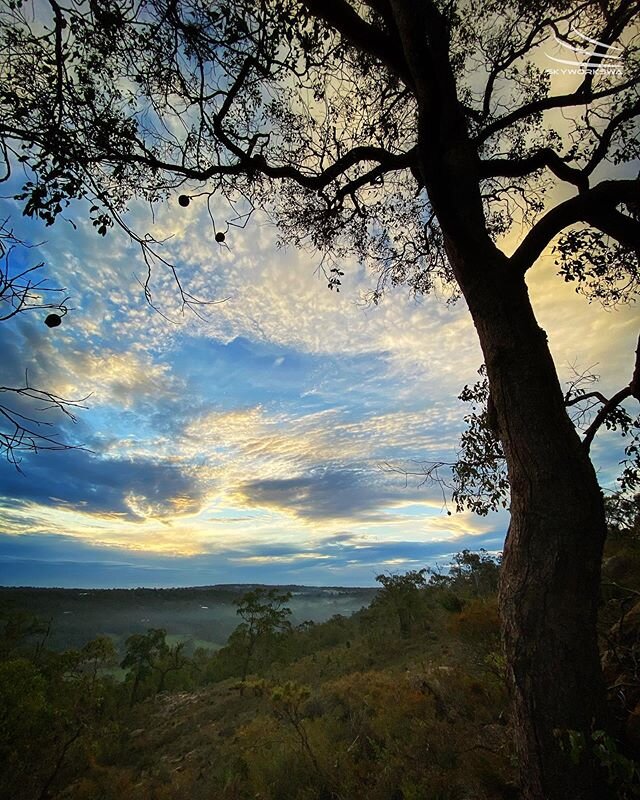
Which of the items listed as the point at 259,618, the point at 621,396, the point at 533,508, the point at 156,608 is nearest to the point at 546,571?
the point at 533,508

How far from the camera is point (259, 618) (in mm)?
39875

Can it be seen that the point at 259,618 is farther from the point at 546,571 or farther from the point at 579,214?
the point at 579,214

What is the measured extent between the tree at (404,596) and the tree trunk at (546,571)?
3168cm

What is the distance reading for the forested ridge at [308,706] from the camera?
4.69 metres

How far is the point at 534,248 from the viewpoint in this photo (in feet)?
10.2

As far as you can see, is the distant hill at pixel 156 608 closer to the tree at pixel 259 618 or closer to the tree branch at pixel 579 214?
the tree at pixel 259 618

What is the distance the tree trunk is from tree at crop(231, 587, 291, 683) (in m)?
43.3

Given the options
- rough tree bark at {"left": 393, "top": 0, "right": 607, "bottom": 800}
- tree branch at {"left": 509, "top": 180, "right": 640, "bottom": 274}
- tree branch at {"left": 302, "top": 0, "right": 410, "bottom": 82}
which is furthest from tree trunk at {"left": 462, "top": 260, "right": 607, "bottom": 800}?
tree branch at {"left": 302, "top": 0, "right": 410, "bottom": 82}

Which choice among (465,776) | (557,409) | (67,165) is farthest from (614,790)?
(67,165)

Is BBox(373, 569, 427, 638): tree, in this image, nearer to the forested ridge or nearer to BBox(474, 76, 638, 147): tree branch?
the forested ridge

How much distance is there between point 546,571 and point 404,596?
32.5 metres

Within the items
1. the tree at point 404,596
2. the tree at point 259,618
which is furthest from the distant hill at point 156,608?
the tree at point 404,596

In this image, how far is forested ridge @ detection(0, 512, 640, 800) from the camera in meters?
4.69

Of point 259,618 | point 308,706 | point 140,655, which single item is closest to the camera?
point 308,706
